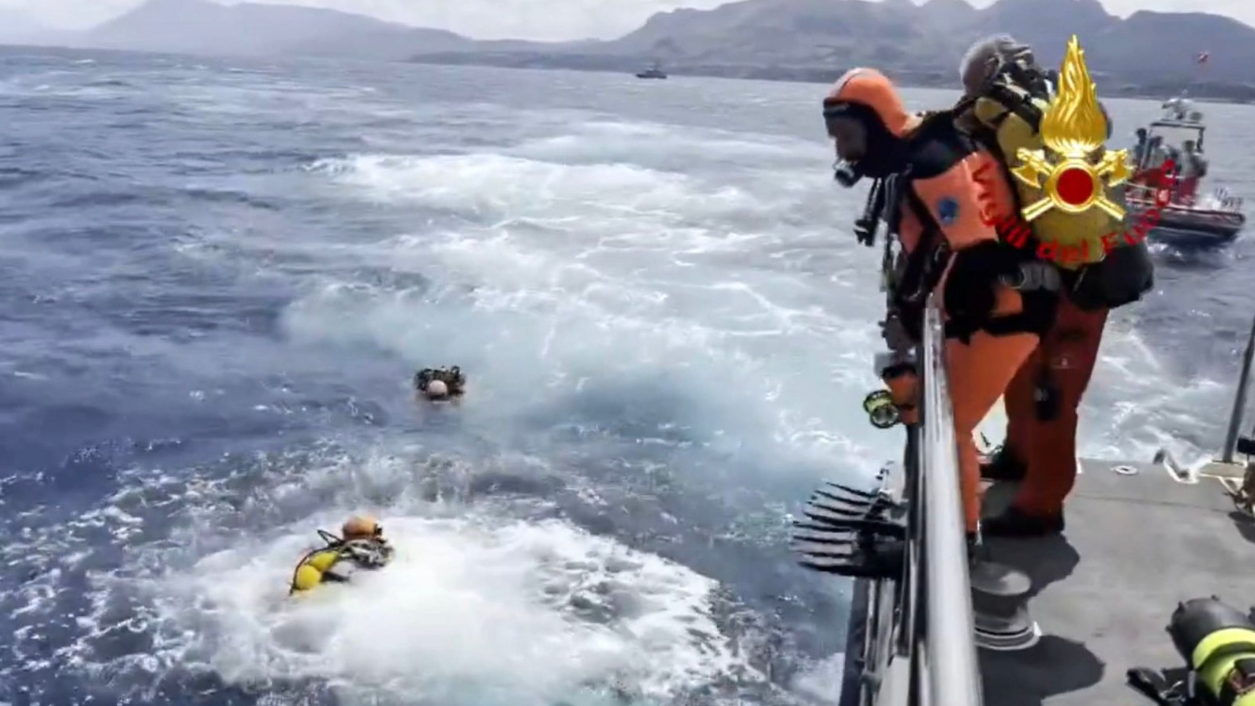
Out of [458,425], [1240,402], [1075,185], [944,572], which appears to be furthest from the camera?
[458,425]

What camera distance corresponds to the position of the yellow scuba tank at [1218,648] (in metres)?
3.06

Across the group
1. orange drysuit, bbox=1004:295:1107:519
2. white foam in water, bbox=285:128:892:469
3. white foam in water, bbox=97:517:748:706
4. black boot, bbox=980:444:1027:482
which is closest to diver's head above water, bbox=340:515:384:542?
white foam in water, bbox=97:517:748:706

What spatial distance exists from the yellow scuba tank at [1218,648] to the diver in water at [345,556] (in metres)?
9.87

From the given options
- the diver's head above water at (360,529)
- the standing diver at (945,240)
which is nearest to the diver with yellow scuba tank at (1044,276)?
the standing diver at (945,240)

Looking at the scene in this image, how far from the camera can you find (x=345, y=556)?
1215 cm

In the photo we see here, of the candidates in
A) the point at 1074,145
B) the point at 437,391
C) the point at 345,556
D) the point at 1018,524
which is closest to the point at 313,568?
the point at 345,556

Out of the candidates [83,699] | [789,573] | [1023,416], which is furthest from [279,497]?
[1023,416]

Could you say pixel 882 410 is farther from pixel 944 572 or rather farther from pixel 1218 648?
pixel 944 572

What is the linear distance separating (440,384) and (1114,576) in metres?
13.9

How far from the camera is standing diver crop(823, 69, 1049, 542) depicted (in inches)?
149

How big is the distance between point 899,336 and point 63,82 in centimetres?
9701

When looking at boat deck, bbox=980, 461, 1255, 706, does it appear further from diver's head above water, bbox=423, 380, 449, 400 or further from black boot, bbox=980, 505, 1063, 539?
diver's head above water, bbox=423, 380, 449, 400

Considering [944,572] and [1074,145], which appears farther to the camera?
[1074,145]

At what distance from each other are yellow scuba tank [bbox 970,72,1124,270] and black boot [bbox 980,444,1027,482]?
1.67m
